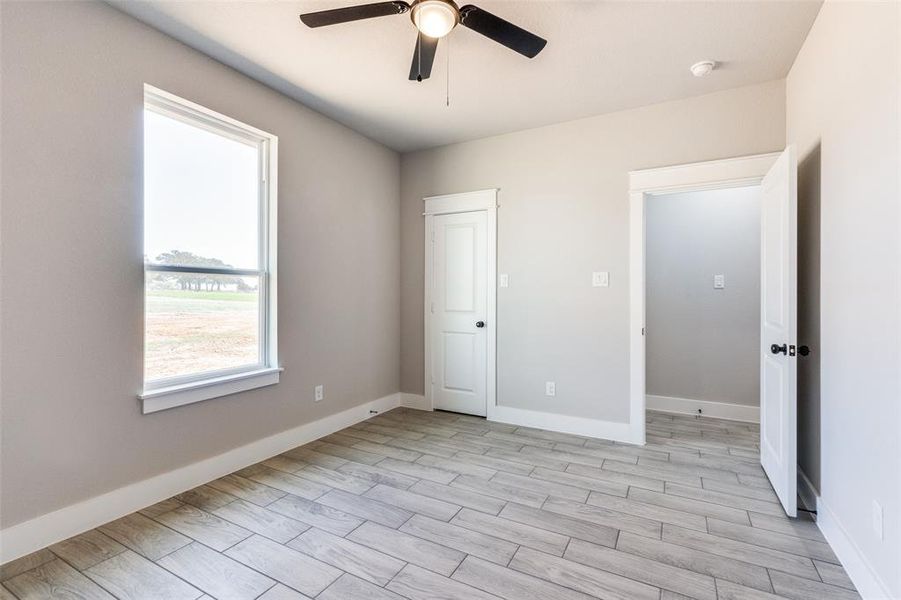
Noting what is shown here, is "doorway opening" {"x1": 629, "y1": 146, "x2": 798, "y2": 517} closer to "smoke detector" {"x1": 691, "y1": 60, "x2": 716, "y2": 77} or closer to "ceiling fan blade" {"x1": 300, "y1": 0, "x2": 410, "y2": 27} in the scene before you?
"smoke detector" {"x1": 691, "y1": 60, "x2": 716, "y2": 77}

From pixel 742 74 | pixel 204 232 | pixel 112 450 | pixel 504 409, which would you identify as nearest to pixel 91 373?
pixel 112 450

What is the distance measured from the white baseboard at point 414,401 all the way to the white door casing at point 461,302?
0.05 meters

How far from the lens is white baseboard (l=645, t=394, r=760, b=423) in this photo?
13.0 ft

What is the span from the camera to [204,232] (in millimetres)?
2711

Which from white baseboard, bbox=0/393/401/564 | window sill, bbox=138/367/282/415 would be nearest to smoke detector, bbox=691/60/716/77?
window sill, bbox=138/367/282/415

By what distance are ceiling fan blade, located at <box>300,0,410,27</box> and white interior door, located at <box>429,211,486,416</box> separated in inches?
94.2

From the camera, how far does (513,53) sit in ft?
8.48

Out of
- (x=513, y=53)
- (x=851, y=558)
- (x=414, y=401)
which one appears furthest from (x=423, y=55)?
(x=414, y=401)

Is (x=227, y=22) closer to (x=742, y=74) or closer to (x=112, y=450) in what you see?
(x=112, y=450)

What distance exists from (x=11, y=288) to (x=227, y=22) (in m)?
1.72

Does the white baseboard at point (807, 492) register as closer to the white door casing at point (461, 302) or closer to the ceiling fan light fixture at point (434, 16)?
the white door casing at point (461, 302)

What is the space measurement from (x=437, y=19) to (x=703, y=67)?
193 centimetres

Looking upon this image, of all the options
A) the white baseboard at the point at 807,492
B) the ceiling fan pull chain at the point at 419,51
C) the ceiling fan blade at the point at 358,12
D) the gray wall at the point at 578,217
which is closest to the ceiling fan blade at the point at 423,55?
the ceiling fan pull chain at the point at 419,51

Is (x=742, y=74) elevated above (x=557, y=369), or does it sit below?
above
